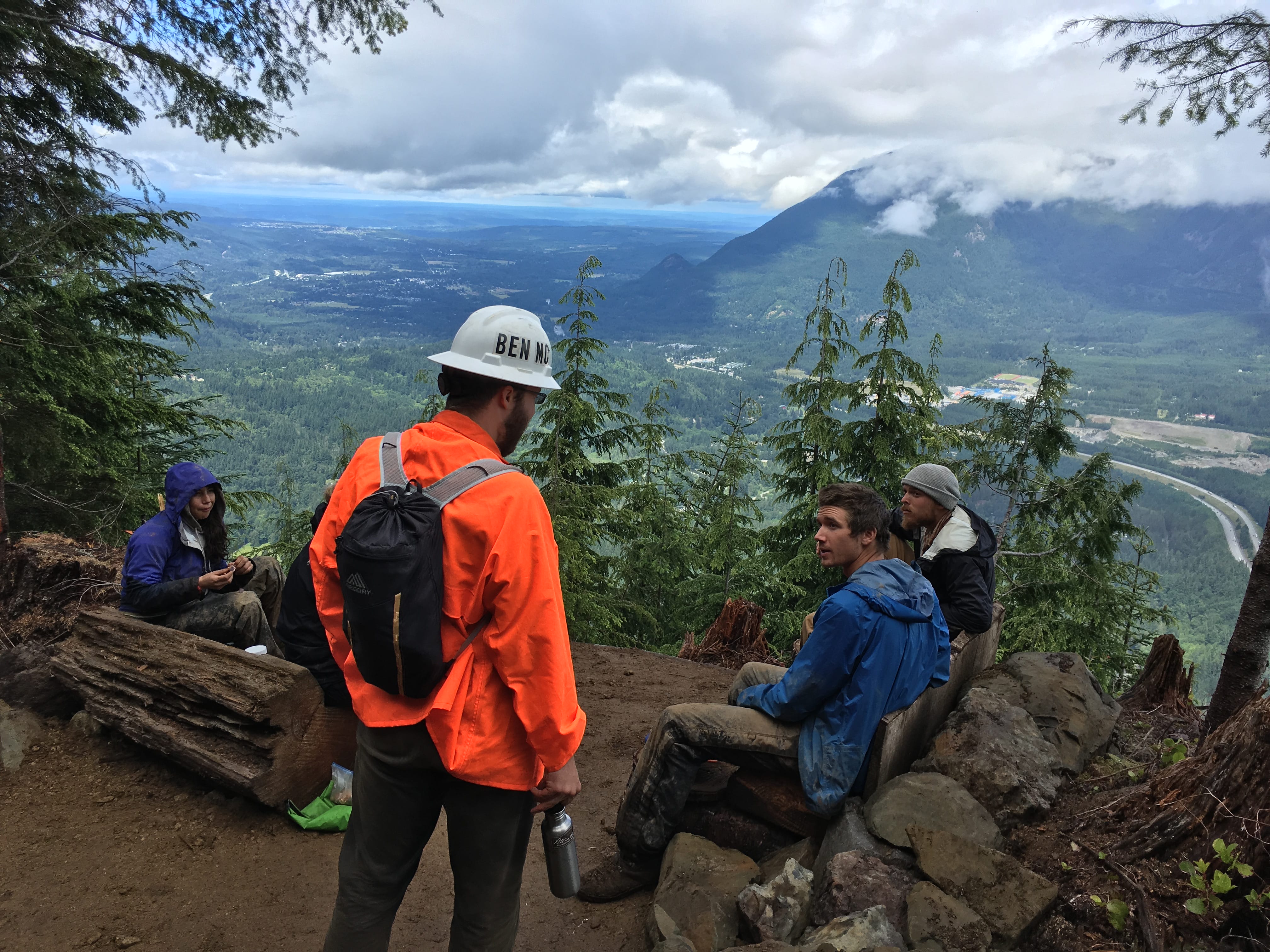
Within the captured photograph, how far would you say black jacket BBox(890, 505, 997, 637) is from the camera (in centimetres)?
405

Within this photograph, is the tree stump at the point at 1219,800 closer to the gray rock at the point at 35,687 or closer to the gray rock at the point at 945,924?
the gray rock at the point at 945,924

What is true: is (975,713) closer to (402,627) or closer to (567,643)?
(567,643)

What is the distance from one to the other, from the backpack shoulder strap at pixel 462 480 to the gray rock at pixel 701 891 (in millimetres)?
1941

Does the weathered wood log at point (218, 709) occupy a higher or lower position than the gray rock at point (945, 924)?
lower

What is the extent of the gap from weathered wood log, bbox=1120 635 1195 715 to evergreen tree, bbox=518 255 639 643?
5.64 metres

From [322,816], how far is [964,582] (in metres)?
3.71

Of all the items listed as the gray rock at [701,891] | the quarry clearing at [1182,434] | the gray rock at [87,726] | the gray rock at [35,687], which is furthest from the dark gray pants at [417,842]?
the quarry clearing at [1182,434]

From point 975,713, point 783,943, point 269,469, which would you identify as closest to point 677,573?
point 975,713

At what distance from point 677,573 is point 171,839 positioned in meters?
10.9

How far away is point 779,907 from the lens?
108 inches

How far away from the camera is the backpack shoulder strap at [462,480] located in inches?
68.3

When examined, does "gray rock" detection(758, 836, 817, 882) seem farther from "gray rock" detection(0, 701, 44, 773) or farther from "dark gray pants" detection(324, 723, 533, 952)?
"gray rock" detection(0, 701, 44, 773)

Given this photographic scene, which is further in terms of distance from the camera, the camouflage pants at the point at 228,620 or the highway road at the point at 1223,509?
the highway road at the point at 1223,509

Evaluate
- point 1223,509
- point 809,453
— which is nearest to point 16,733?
point 809,453
